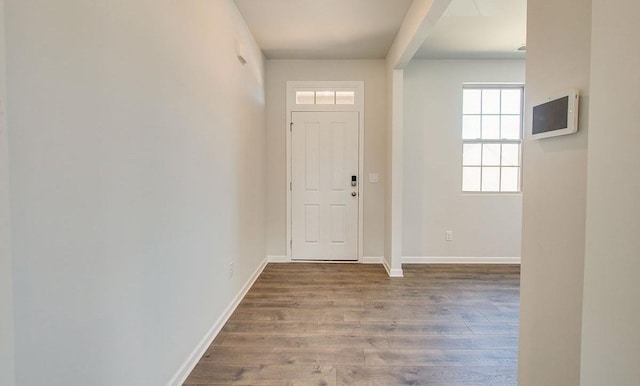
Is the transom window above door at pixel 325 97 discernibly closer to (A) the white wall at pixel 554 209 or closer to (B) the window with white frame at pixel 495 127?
(B) the window with white frame at pixel 495 127

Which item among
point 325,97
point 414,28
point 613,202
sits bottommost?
point 613,202

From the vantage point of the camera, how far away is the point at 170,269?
1.64m

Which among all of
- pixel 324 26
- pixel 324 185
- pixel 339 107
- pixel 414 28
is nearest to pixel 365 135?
pixel 339 107

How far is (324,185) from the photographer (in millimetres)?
4168

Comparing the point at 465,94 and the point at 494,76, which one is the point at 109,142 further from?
the point at 494,76

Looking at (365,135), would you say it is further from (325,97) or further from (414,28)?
(414,28)

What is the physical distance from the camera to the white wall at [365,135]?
4055mm

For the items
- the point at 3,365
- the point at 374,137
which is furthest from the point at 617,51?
the point at 374,137

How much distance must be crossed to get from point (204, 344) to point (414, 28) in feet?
9.58

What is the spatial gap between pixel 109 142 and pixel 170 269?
29.9 inches

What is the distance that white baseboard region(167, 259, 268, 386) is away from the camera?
67.9 inches

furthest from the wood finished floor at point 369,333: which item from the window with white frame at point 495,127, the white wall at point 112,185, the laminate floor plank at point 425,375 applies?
Answer: the window with white frame at point 495,127

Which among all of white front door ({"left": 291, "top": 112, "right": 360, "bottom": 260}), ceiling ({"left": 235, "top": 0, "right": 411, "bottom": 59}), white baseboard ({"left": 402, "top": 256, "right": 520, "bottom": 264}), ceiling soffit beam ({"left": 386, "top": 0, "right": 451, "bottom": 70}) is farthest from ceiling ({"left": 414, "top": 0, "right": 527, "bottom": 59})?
white baseboard ({"left": 402, "top": 256, "right": 520, "bottom": 264})

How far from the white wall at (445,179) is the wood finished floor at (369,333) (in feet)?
1.99
